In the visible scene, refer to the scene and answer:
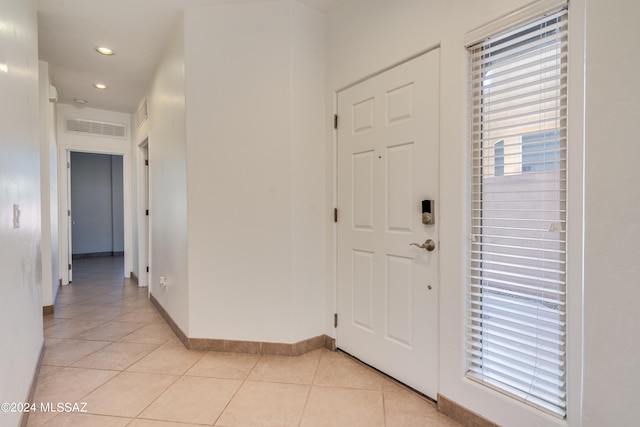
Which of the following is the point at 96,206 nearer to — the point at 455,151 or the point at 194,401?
the point at 194,401

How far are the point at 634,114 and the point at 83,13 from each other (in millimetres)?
3581

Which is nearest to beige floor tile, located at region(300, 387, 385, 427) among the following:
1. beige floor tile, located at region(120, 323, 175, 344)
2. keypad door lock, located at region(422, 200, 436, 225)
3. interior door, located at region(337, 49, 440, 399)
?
interior door, located at region(337, 49, 440, 399)

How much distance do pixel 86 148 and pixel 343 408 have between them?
200 inches

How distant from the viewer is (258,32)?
2.42 meters

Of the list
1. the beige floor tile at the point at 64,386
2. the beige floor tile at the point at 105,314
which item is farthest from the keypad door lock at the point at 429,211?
the beige floor tile at the point at 105,314

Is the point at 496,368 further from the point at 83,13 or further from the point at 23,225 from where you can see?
the point at 83,13

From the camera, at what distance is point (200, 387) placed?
1997 mm

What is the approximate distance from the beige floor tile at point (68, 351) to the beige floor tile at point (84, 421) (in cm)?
75

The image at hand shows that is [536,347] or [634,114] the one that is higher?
[634,114]

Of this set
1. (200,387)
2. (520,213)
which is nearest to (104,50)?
(200,387)

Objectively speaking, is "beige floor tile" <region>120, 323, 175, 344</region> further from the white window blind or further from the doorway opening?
the doorway opening

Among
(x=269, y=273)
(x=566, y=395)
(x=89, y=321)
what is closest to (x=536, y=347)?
(x=566, y=395)

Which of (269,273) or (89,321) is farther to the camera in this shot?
(89,321)

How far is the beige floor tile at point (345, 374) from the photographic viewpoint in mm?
2031
